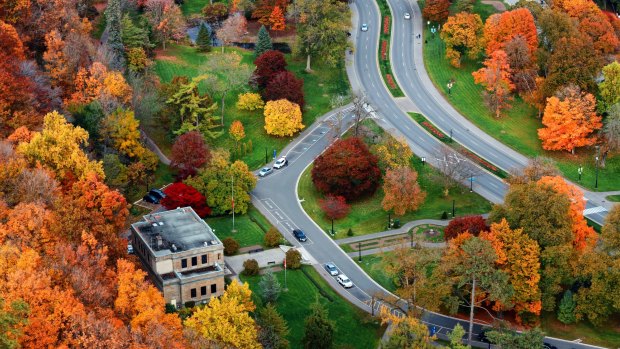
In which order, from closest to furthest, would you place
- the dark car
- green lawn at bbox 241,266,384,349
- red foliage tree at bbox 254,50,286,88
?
green lawn at bbox 241,266,384,349, the dark car, red foliage tree at bbox 254,50,286,88

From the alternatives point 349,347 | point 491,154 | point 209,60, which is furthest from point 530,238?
point 209,60

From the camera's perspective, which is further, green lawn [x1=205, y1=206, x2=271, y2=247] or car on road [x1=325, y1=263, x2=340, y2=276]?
green lawn [x1=205, y1=206, x2=271, y2=247]

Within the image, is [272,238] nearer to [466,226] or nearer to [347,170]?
[347,170]

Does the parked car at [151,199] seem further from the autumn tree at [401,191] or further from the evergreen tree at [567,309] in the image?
the evergreen tree at [567,309]

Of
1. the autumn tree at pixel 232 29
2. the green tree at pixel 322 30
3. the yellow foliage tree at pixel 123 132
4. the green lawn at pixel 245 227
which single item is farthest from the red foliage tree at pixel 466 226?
the autumn tree at pixel 232 29

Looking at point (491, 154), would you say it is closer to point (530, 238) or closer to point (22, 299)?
point (530, 238)

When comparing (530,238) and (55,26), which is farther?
(55,26)

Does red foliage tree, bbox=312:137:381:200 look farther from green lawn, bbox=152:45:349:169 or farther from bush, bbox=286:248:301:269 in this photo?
bush, bbox=286:248:301:269

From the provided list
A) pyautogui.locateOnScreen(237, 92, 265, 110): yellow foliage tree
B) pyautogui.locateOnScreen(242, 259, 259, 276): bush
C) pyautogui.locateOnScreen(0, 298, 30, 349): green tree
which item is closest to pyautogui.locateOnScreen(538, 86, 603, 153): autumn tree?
pyautogui.locateOnScreen(237, 92, 265, 110): yellow foliage tree
